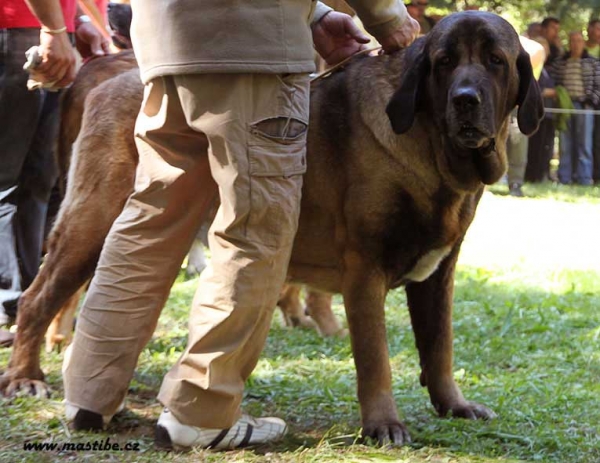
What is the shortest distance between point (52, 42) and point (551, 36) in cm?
1378

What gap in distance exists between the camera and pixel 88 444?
136 inches

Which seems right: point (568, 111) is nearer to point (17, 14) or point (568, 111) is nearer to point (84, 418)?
point (17, 14)

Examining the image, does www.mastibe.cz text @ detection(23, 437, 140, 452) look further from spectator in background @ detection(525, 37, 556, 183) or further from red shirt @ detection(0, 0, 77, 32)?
spectator in background @ detection(525, 37, 556, 183)

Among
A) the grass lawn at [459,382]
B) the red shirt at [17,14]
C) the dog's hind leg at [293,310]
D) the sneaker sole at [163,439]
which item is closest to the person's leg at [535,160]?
the grass lawn at [459,382]

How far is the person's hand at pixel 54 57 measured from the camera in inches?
160

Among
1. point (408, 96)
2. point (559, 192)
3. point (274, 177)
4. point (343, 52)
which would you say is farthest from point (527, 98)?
point (559, 192)

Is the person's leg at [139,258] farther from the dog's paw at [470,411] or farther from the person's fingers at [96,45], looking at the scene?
the dog's paw at [470,411]

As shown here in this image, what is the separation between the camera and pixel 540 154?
57.0 feet

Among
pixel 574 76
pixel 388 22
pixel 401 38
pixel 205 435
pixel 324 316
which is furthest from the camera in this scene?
pixel 574 76

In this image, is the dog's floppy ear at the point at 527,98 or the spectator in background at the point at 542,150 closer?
the dog's floppy ear at the point at 527,98

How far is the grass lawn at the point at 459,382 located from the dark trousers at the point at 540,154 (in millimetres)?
9350

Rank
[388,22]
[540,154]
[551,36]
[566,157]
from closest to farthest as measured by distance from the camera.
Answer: [388,22] < [551,36] < [540,154] < [566,157]

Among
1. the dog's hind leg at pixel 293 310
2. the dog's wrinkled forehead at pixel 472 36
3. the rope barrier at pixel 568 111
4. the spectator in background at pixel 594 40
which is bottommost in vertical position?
the rope barrier at pixel 568 111

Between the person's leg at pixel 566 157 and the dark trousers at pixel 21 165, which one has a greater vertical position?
the dark trousers at pixel 21 165
